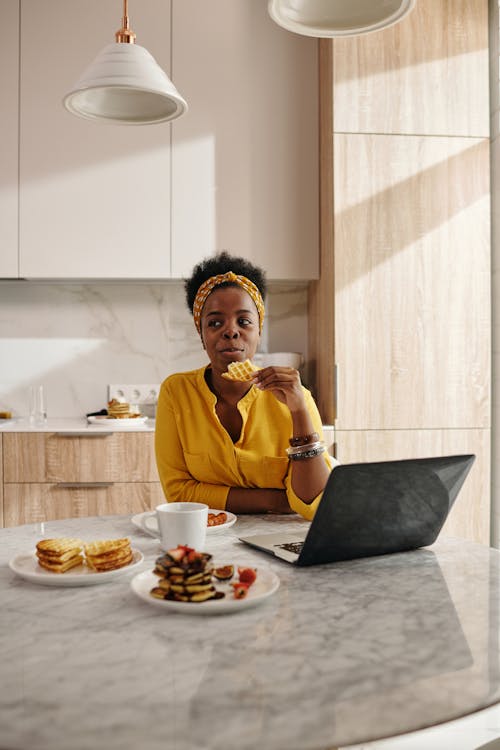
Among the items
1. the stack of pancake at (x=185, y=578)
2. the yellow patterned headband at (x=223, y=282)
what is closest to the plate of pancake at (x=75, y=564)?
the stack of pancake at (x=185, y=578)

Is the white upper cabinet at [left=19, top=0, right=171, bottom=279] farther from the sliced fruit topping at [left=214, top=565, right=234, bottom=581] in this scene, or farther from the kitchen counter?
the sliced fruit topping at [left=214, top=565, right=234, bottom=581]

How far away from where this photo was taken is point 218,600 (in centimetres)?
94

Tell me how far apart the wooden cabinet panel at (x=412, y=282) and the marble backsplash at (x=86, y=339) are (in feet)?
3.18

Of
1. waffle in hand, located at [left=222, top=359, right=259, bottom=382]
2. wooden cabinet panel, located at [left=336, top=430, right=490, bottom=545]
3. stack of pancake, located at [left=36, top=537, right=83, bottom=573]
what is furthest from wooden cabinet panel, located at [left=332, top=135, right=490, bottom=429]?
stack of pancake, located at [left=36, top=537, right=83, bottom=573]

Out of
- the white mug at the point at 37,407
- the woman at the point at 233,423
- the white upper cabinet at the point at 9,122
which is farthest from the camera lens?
Result: the white mug at the point at 37,407

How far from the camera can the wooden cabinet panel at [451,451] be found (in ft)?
10.2

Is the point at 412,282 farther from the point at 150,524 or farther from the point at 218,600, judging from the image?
the point at 218,600

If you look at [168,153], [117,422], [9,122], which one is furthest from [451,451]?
[9,122]

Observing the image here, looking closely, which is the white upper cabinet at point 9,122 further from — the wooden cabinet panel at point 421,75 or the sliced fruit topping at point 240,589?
the sliced fruit topping at point 240,589

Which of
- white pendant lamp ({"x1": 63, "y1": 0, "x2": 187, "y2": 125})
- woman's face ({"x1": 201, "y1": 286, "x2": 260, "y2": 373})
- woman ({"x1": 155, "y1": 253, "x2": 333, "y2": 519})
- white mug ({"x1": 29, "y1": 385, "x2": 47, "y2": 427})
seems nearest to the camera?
white pendant lamp ({"x1": 63, "y1": 0, "x2": 187, "y2": 125})

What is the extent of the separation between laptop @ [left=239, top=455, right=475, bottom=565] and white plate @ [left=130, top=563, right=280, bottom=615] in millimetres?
143

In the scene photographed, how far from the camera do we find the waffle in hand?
1.79 m

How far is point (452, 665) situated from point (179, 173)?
2.93 m

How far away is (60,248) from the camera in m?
3.31
